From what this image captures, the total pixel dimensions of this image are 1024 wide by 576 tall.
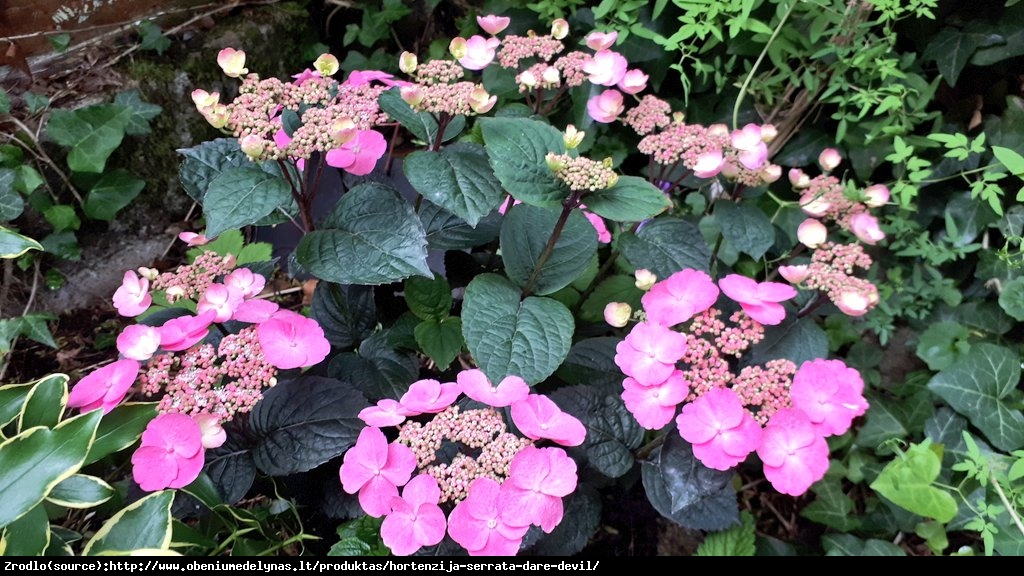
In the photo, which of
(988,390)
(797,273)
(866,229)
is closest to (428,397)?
(797,273)

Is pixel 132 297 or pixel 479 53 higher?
pixel 479 53

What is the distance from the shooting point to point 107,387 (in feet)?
2.79

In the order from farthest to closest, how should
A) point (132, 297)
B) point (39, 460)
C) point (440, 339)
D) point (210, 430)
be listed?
point (440, 339)
point (132, 297)
point (210, 430)
point (39, 460)

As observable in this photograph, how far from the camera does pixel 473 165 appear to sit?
3.05ft

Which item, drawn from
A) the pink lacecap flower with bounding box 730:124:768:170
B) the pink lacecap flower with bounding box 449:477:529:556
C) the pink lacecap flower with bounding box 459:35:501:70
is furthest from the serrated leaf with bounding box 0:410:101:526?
the pink lacecap flower with bounding box 730:124:768:170

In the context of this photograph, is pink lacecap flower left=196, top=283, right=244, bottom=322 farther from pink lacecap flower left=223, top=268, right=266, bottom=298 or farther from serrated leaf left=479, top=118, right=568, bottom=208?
serrated leaf left=479, top=118, right=568, bottom=208

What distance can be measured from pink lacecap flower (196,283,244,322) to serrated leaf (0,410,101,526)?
0.72 feet

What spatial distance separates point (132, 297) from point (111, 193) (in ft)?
3.04

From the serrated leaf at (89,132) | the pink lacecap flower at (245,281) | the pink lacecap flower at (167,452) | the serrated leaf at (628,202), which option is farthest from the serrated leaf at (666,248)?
the serrated leaf at (89,132)

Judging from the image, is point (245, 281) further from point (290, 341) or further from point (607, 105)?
point (607, 105)

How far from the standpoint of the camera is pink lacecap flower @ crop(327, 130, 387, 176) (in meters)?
0.95

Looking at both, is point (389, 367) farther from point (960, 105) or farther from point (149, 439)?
point (960, 105)

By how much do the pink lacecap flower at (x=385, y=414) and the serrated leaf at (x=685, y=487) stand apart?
1.26 ft

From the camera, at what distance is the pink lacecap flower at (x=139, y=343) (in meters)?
0.85
